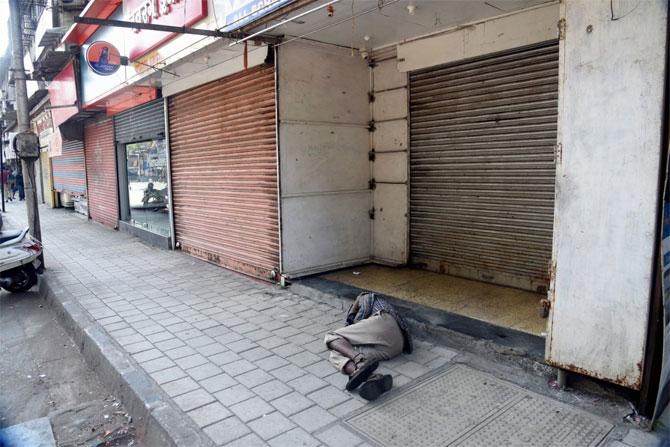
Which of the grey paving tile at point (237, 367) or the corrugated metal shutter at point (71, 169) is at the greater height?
the corrugated metal shutter at point (71, 169)

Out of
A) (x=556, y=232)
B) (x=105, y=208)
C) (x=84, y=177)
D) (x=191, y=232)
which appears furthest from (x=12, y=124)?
(x=556, y=232)

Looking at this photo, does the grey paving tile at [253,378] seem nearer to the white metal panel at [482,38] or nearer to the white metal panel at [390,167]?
the white metal panel at [390,167]

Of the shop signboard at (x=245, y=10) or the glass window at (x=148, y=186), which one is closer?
the shop signboard at (x=245, y=10)

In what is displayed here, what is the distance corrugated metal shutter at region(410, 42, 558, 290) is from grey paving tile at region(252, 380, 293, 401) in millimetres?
3320

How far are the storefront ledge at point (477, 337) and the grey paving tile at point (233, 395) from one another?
6.11 feet

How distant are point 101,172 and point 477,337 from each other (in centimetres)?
1344

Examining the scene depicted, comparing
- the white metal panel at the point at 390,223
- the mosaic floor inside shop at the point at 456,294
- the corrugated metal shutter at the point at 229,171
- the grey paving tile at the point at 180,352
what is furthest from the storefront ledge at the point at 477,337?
the corrugated metal shutter at the point at 229,171

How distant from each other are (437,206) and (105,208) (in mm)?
11503

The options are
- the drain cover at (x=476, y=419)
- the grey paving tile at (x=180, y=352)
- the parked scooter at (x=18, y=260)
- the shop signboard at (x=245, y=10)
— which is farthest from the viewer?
the parked scooter at (x=18, y=260)

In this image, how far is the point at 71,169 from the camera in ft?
59.0

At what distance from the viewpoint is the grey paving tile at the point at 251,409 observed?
341cm

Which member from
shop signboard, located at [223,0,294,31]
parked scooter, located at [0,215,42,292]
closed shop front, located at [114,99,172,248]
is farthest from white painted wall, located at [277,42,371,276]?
A: closed shop front, located at [114,99,172,248]

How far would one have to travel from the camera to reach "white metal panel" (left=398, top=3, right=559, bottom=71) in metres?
5.07

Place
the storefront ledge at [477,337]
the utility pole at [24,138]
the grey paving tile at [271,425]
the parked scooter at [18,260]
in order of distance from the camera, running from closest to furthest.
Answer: the grey paving tile at [271,425] < the storefront ledge at [477,337] < the parked scooter at [18,260] < the utility pole at [24,138]
